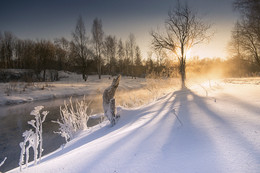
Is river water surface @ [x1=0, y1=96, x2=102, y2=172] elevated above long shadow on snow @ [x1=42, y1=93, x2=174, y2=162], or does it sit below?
below

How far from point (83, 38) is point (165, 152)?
84.1 feet

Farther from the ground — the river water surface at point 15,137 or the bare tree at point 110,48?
the bare tree at point 110,48

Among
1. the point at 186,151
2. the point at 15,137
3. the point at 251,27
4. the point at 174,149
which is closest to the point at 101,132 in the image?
the point at 174,149

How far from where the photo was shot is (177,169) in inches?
43.3

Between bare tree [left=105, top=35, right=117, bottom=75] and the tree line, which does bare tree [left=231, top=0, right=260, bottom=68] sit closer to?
the tree line

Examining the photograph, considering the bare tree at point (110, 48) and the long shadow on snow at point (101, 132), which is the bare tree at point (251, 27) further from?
the bare tree at point (110, 48)

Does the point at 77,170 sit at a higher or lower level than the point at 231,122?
lower

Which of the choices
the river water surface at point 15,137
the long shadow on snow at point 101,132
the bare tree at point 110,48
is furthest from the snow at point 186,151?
the bare tree at point 110,48

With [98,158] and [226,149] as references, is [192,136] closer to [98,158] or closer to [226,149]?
[226,149]

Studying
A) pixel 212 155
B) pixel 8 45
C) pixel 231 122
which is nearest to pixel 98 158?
pixel 212 155

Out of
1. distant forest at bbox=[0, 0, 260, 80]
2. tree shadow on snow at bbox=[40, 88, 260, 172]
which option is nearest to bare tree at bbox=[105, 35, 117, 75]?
distant forest at bbox=[0, 0, 260, 80]

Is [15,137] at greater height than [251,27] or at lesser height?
lesser

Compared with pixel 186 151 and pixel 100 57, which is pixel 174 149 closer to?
pixel 186 151

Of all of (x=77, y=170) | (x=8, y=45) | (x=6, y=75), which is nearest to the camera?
(x=77, y=170)
